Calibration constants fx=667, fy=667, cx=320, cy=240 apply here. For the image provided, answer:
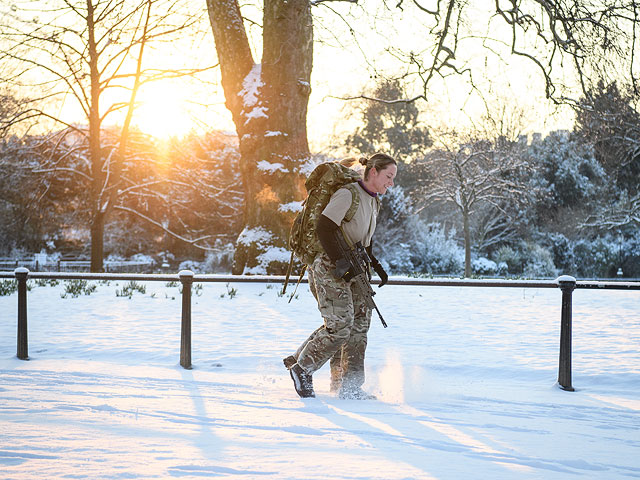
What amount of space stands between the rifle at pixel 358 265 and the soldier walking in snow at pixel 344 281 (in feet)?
0.05

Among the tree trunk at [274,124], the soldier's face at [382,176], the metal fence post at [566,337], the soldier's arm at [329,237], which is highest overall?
the tree trunk at [274,124]

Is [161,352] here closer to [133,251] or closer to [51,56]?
[51,56]

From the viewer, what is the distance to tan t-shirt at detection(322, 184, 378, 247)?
4.62 meters

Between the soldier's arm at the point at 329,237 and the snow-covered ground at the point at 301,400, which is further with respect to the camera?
the soldier's arm at the point at 329,237

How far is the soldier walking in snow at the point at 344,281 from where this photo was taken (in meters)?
4.63

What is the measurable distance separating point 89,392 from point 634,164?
2733 centimetres

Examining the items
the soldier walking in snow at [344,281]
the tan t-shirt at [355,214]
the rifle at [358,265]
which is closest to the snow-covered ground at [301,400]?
the soldier walking in snow at [344,281]

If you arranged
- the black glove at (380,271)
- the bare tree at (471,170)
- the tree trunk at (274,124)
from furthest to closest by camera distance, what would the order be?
the bare tree at (471,170) < the tree trunk at (274,124) < the black glove at (380,271)

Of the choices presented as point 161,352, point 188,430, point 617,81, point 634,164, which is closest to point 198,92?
point 617,81

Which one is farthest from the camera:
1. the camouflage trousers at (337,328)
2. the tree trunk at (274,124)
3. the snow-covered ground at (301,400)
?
the tree trunk at (274,124)

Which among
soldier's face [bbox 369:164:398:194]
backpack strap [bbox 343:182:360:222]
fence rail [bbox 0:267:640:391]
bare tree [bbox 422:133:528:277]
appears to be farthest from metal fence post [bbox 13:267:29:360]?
bare tree [bbox 422:133:528:277]

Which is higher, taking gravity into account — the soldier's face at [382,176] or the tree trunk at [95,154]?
the tree trunk at [95,154]

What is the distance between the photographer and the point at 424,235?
2833 cm

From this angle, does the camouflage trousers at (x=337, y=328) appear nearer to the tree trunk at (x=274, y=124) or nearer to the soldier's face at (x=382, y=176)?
the soldier's face at (x=382, y=176)
